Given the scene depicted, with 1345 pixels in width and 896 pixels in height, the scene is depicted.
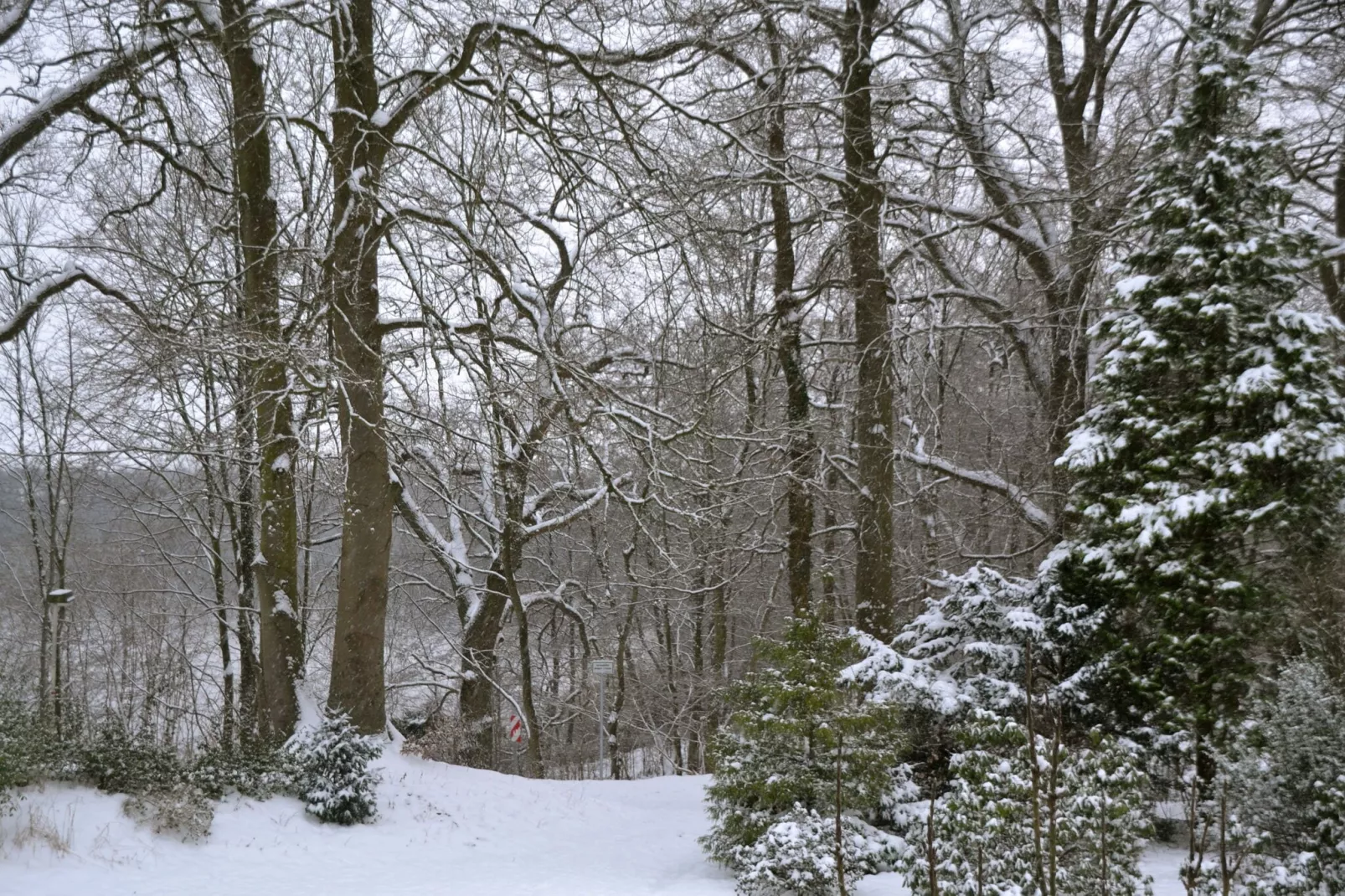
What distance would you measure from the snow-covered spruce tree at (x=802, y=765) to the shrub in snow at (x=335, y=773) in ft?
11.0

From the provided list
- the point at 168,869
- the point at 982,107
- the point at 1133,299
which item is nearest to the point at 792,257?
the point at 982,107

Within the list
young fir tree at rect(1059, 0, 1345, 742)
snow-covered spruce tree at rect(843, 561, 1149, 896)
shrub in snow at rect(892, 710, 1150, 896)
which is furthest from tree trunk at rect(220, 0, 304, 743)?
young fir tree at rect(1059, 0, 1345, 742)

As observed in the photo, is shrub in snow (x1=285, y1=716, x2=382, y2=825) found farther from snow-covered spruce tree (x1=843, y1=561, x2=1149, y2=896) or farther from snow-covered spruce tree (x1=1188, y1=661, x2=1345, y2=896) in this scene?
snow-covered spruce tree (x1=1188, y1=661, x2=1345, y2=896)

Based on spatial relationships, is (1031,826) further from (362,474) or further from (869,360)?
(362,474)

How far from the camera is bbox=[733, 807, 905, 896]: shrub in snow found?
21.7 ft

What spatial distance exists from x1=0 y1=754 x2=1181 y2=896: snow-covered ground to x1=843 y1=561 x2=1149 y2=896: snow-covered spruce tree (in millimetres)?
1333

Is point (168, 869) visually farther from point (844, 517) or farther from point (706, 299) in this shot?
point (844, 517)

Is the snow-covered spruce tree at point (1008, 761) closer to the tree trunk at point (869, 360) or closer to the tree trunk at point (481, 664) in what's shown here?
the tree trunk at point (869, 360)

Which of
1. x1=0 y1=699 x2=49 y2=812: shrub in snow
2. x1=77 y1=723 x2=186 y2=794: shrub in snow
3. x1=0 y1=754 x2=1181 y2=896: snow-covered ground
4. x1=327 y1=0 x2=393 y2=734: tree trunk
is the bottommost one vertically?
x1=0 y1=754 x2=1181 y2=896: snow-covered ground

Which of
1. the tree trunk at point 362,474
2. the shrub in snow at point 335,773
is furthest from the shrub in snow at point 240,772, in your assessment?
the tree trunk at point 362,474

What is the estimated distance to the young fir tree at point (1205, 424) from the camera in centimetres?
739

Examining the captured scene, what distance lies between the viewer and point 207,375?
9.99 meters

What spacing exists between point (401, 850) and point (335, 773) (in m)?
1.04

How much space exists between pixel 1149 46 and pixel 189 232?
1292 centimetres
